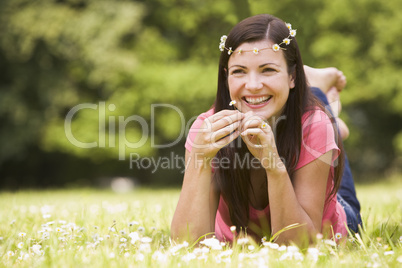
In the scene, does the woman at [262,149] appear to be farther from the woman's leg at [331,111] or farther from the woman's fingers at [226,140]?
the woman's leg at [331,111]

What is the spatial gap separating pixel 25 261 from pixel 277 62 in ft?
5.02

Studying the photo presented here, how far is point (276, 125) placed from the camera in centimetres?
251

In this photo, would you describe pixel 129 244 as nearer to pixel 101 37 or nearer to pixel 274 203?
pixel 274 203

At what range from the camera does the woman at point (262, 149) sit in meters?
2.19

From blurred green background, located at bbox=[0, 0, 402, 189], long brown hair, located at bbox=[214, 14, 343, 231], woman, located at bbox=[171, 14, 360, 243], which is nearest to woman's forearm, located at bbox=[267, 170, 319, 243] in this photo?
woman, located at bbox=[171, 14, 360, 243]

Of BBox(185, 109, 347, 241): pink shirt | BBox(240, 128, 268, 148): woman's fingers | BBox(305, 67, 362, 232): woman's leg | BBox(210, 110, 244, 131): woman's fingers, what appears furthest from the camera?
BBox(305, 67, 362, 232): woman's leg

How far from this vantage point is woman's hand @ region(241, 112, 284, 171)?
2.13 metres

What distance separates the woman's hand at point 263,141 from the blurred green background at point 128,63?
10588 millimetres

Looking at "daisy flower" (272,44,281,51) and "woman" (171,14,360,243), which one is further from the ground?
"daisy flower" (272,44,281,51)

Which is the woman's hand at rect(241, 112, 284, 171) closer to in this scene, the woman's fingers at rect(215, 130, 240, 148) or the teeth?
the woman's fingers at rect(215, 130, 240, 148)

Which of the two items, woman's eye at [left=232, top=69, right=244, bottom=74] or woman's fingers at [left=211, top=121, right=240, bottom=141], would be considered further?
woman's eye at [left=232, top=69, right=244, bottom=74]

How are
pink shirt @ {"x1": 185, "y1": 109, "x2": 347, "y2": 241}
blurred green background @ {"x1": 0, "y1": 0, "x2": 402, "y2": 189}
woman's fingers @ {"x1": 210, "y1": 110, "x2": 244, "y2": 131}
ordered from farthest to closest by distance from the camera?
blurred green background @ {"x1": 0, "y1": 0, "x2": 402, "y2": 189}, pink shirt @ {"x1": 185, "y1": 109, "x2": 347, "y2": 241}, woman's fingers @ {"x1": 210, "y1": 110, "x2": 244, "y2": 131}

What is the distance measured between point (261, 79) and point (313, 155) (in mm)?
474

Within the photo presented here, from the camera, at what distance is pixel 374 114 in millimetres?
17047
